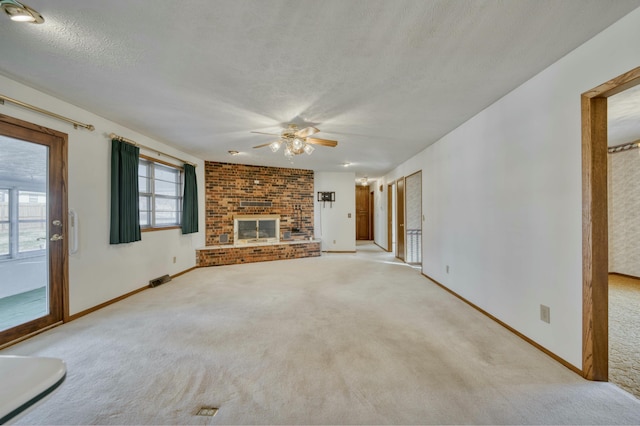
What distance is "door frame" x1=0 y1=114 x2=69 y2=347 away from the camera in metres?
2.38

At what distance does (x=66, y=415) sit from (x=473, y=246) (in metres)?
3.89

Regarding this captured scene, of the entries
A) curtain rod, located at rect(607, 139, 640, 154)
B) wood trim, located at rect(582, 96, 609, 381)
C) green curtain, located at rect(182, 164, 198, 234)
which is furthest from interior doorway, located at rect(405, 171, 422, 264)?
green curtain, located at rect(182, 164, 198, 234)

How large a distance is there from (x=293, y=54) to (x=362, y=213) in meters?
8.73

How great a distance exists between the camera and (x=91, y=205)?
2.98 meters

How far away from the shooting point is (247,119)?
3.08 m

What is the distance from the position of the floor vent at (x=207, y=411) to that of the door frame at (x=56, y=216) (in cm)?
222

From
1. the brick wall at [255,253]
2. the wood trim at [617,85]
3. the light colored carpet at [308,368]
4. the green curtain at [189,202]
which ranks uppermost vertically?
the wood trim at [617,85]

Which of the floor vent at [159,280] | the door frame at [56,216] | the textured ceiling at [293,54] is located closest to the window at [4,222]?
the door frame at [56,216]

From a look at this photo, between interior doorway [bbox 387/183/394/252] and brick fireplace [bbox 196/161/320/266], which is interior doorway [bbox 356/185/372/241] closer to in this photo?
interior doorway [bbox 387/183/394/252]

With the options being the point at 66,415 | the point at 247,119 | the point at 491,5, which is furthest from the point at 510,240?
the point at 66,415

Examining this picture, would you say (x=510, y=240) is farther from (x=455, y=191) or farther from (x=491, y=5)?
(x=491, y=5)

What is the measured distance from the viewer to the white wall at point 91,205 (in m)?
2.50

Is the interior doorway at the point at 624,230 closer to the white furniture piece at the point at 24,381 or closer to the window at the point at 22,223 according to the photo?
the white furniture piece at the point at 24,381

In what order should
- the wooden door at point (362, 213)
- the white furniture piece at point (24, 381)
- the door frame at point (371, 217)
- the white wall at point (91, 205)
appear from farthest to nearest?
the wooden door at point (362, 213) < the door frame at point (371, 217) < the white wall at point (91, 205) < the white furniture piece at point (24, 381)
